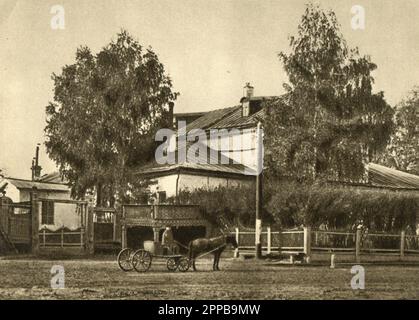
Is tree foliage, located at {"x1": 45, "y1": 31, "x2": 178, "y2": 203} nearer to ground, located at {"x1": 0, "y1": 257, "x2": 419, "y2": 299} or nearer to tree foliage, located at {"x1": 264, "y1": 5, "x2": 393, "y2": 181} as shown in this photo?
tree foliage, located at {"x1": 264, "y1": 5, "x2": 393, "y2": 181}

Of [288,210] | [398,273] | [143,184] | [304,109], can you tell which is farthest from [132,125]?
[398,273]

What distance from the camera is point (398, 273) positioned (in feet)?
72.3

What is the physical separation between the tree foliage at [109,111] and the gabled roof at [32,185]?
7.73 metres

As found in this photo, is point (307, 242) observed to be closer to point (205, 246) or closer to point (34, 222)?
point (205, 246)

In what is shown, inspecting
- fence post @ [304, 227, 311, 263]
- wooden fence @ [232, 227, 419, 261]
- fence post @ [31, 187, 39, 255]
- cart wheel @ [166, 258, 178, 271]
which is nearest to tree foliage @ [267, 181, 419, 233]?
wooden fence @ [232, 227, 419, 261]

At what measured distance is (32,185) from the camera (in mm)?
45406

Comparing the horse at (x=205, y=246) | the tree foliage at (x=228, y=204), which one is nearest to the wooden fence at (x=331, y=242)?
the tree foliage at (x=228, y=204)

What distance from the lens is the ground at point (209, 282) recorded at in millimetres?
15234

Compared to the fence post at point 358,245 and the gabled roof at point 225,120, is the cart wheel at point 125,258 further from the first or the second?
the gabled roof at point 225,120

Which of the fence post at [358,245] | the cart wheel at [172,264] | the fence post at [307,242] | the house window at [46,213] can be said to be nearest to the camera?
the cart wheel at [172,264]

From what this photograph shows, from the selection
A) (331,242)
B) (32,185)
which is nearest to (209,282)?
(331,242)

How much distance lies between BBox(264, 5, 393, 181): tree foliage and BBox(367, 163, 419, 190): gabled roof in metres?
4.40

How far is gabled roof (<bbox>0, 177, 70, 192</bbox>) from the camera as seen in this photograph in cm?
4428

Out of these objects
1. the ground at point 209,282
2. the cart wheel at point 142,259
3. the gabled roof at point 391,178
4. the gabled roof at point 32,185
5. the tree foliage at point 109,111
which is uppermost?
the tree foliage at point 109,111
